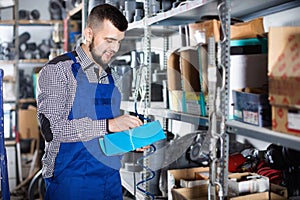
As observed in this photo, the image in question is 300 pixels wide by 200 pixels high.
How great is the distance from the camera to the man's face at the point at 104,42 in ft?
7.25

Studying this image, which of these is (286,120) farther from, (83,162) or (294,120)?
(83,162)

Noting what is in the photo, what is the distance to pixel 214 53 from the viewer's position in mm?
1610

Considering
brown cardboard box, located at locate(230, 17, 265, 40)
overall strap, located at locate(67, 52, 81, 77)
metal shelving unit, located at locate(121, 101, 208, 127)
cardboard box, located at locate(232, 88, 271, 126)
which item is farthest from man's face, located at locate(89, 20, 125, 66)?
cardboard box, located at locate(232, 88, 271, 126)

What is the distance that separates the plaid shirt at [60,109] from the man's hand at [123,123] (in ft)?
0.11

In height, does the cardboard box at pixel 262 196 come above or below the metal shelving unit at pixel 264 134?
below

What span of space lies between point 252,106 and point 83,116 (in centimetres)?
91

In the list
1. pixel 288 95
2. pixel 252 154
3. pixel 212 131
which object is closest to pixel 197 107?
pixel 212 131

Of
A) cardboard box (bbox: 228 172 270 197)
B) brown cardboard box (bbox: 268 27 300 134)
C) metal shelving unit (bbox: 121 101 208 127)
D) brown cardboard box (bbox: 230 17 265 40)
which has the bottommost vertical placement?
cardboard box (bbox: 228 172 270 197)

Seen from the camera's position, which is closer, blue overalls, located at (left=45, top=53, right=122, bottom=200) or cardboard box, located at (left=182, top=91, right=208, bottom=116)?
cardboard box, located at (left=182, top=91, right=208, bottom=116)

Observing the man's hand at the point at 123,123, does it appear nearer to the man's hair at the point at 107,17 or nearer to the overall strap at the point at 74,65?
the overall strap at the point at 74,65

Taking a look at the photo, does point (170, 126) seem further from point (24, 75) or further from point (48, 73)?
point (24, 75)

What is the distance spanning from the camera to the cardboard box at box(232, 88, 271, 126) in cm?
142

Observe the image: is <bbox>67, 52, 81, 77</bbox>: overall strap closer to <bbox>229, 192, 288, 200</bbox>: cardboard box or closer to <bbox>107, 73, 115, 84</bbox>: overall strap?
<bbox>107, 73, 115, 84</bbox>: overall strap

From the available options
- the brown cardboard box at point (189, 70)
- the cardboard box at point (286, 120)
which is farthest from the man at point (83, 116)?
the cardboard box at point (286, 120)
